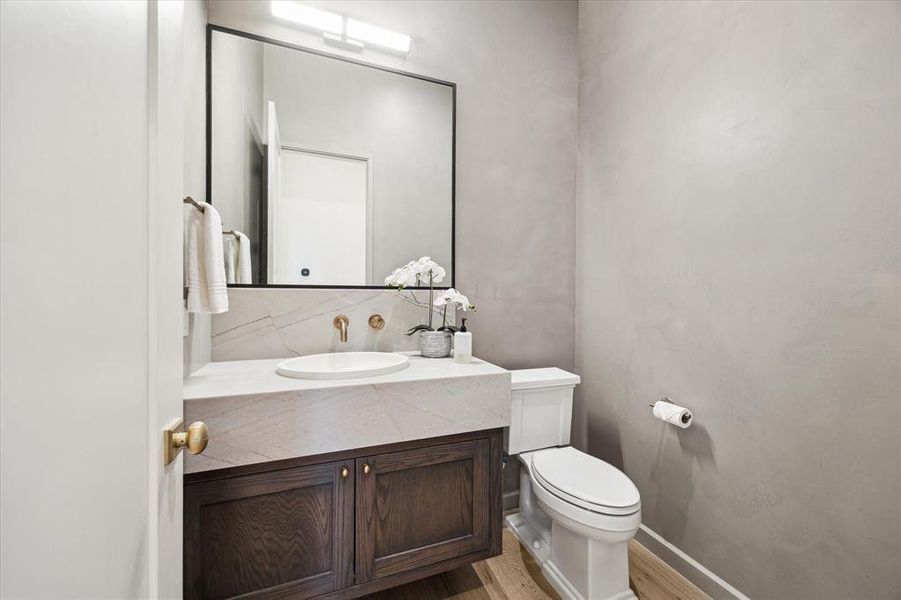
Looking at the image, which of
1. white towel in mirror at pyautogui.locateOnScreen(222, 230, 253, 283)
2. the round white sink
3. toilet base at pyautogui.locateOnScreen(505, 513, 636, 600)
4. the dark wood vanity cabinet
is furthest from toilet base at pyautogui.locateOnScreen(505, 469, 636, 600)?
white towel in mirror at pyautogui.locateOnScreen(222, 230, 253, 283)

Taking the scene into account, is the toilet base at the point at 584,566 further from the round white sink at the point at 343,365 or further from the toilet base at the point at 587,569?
the round white sink at the point at 343,365

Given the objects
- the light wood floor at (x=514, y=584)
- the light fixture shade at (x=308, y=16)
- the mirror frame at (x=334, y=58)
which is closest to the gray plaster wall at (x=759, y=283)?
the light wood floor at (x=514, y=584)

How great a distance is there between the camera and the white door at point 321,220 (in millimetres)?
1650

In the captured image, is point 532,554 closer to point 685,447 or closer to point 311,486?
point 685,447

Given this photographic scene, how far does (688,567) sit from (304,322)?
1.91 m

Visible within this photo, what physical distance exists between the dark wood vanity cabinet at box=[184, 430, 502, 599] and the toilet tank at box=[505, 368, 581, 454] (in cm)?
30

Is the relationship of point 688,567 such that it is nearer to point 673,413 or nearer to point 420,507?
point 673,413

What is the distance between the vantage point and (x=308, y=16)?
167 cm

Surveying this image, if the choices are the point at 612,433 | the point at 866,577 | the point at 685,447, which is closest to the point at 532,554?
the point at 612,433

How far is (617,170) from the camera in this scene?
1.94 metres

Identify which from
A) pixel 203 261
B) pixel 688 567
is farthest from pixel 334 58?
pixel 688 567

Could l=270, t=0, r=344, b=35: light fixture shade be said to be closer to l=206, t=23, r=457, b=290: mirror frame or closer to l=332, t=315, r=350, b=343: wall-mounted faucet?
l=206, t=23, r=457, b=290: mirror frame

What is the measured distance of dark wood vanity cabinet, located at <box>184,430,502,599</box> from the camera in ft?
3.70

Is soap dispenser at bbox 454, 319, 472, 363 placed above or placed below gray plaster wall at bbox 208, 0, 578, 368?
below
